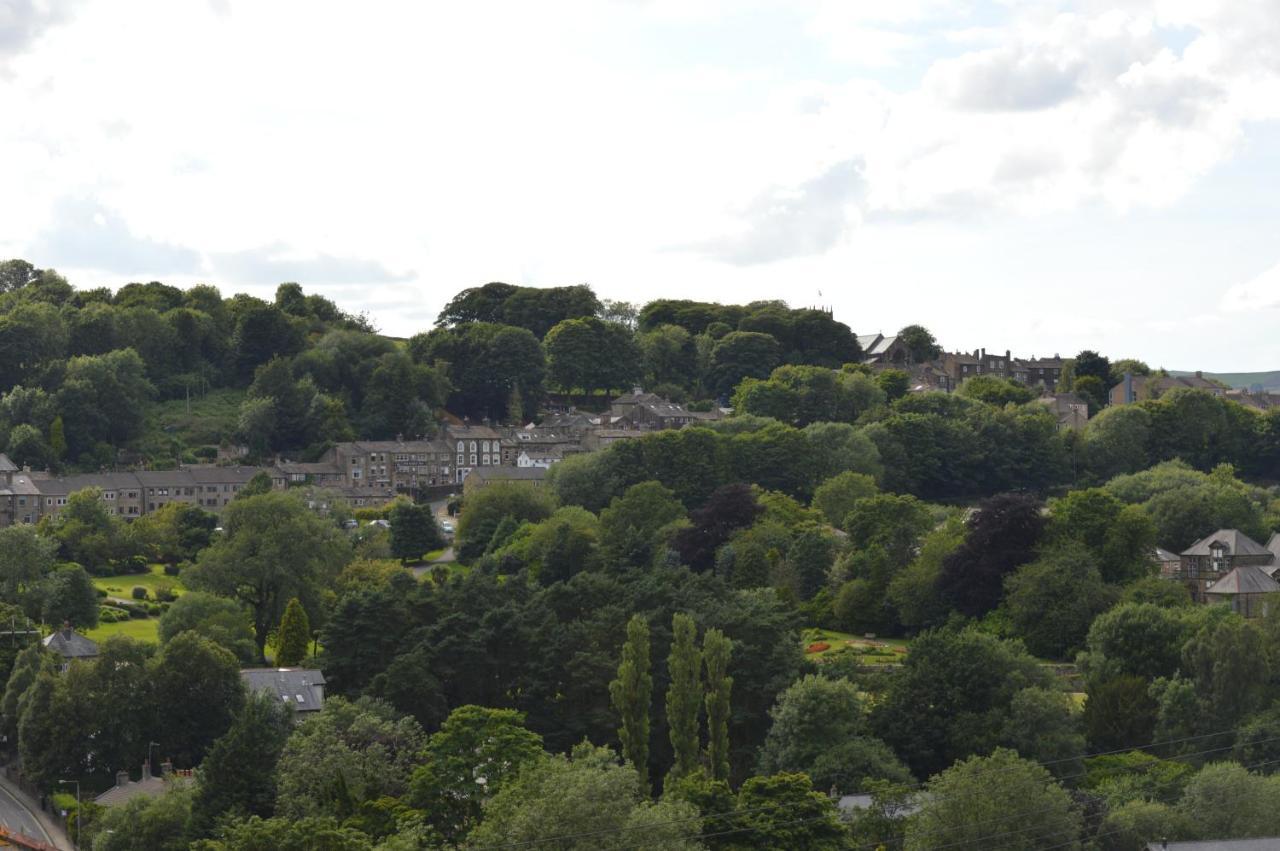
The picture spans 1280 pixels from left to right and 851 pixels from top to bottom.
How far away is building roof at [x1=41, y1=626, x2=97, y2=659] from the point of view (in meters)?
67.2

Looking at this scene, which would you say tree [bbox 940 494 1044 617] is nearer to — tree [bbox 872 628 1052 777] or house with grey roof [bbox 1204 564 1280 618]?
house with grey roof [bbox 1204 564 1280 618]

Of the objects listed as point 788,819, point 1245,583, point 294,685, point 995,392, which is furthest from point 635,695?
point 995,392

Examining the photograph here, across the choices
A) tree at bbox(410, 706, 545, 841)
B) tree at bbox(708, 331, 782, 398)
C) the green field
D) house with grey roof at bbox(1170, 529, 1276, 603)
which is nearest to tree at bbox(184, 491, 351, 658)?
tree at bbox(410, 706, 545, 841)

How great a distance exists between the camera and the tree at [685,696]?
5462 centimetres

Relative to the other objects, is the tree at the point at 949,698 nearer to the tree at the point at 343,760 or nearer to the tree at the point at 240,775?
the tree at the point at 343,760

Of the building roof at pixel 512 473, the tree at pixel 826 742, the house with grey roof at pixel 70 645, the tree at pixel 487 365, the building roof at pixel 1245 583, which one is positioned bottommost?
the tree at pixel 826 742

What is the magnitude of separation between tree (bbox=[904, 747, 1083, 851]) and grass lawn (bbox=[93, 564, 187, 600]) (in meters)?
44.2

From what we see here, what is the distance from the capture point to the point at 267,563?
75.1 meters

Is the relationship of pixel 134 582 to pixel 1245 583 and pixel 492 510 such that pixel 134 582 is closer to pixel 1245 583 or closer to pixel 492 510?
pixel 492 510

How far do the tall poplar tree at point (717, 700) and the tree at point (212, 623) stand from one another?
1803 centimetres

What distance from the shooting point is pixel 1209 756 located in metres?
54.7

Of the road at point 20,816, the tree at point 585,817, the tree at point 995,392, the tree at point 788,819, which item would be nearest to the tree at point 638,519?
the road at point 20,816

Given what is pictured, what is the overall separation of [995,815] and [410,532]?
164 feet

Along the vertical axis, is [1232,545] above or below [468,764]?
above
